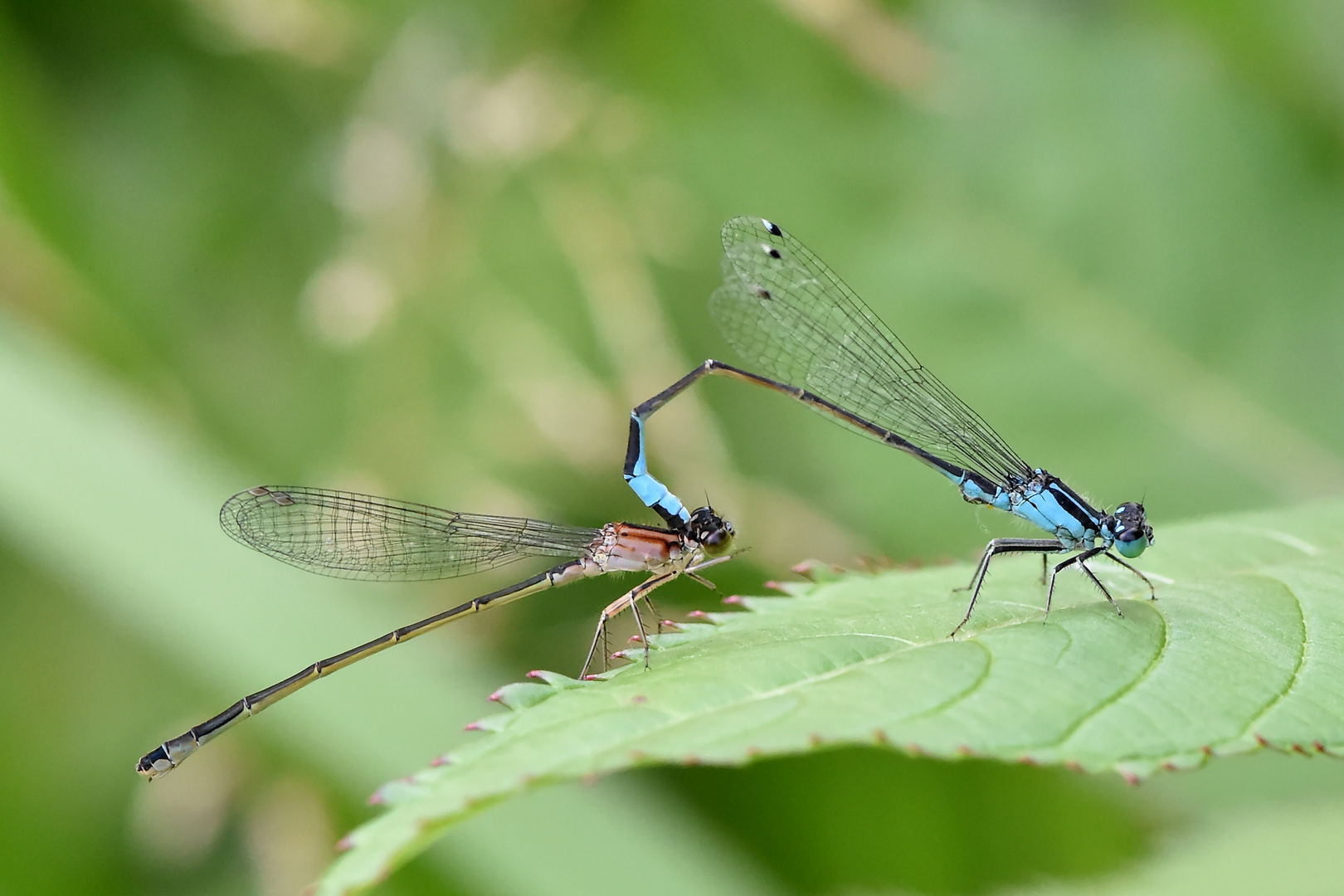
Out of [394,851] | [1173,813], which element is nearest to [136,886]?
[394,851]

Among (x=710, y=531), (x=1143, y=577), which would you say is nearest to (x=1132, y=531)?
(x=1143, y=577)

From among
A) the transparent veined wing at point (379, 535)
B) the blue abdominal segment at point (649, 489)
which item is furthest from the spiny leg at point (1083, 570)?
the transparent veined wing at point (379, 535)

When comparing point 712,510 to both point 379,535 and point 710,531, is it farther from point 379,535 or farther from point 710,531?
A: point 379,535

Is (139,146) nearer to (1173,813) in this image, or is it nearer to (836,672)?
(836,672)

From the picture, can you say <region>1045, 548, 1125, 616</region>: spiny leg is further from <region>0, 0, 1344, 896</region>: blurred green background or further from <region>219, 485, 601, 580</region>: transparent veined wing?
<region>219, 485, 601, 580</region>: transparent veined wing

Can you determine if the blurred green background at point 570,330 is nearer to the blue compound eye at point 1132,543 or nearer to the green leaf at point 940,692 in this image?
the blue compound eye at point 1132,543
